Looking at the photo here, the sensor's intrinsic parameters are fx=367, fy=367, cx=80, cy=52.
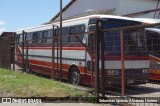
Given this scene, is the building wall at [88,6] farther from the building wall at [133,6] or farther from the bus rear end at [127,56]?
the bus rear end at [127,56]

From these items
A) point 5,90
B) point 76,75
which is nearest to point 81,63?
point 76,75

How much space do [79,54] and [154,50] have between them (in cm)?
439

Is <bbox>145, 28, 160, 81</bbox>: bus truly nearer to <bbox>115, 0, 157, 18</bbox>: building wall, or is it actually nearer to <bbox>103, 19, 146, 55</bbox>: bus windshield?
<bbox>103, 19, 146, 55</bbox>: bus windshield

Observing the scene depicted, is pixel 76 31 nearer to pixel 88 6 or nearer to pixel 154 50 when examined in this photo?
pixel 154 50

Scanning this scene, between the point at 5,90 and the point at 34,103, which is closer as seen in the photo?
the point at 34,103

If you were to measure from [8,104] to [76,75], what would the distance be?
5318 millimetres

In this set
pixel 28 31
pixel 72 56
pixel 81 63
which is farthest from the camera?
pixel 28 31

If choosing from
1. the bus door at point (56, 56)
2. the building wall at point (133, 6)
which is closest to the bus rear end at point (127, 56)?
the bus door at point (56, 56)

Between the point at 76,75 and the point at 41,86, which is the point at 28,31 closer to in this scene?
the point at 76,75

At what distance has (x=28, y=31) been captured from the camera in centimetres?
2228

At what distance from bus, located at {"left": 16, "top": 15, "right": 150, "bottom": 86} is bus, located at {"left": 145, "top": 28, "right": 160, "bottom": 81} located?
1.00 feet

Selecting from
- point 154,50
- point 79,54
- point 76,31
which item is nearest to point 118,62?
point 154,50

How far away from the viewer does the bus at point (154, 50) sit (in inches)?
409

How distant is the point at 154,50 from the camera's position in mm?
10477
